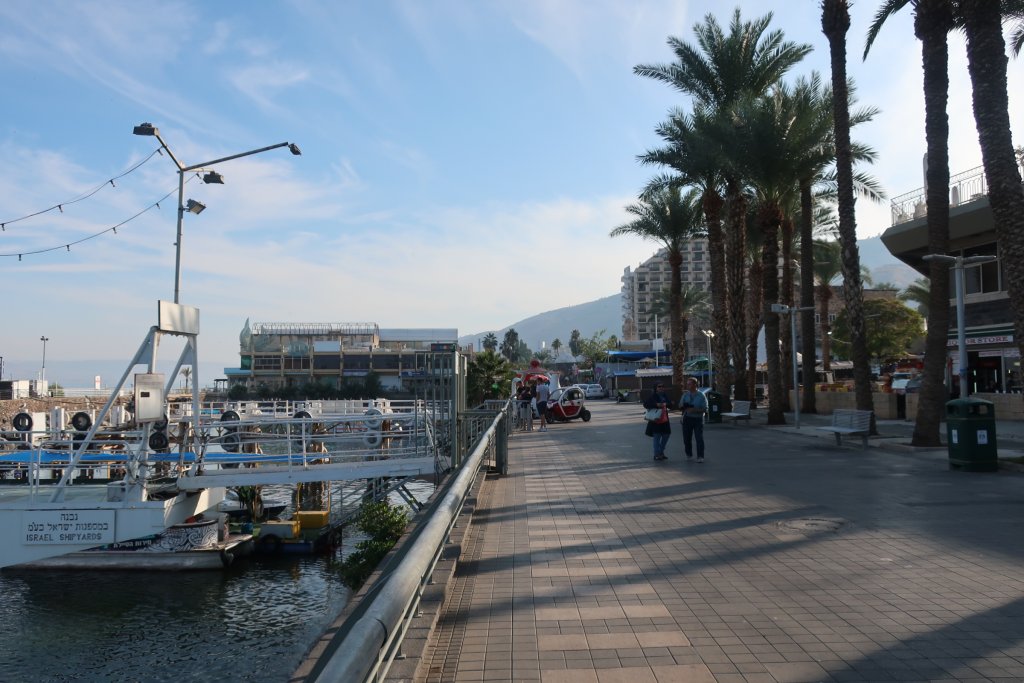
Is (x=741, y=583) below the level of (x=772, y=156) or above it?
below

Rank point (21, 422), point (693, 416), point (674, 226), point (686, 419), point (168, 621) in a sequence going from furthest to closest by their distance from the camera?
point (674, 226) → point (21, 422) → point (168, 621) → point (686, 419) → point (693, 416)

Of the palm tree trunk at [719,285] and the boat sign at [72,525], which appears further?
the palm tree trunk at [719,285]

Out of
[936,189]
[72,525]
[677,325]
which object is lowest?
[72,525]

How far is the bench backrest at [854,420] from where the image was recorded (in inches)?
712

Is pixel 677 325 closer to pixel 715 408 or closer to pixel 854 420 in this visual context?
pixel 715 408

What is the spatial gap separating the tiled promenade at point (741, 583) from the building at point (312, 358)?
76.4 metres

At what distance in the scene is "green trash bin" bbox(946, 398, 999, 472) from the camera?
535 inches

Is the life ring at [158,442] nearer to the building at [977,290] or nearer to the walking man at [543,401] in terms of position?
the walking man at [543,401]

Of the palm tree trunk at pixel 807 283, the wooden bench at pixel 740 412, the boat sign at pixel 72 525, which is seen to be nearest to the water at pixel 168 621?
the boat sign at pixel 72 525

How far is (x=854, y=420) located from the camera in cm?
1842

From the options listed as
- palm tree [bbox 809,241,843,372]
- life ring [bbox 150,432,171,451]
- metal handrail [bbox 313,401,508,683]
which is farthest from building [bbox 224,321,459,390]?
metal handrail [bbox 313,401,508,683]

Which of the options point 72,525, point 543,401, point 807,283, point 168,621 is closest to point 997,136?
point 807,283

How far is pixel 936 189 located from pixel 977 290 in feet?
50.8

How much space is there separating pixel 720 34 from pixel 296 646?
24880 mm
